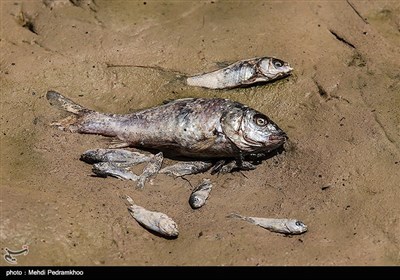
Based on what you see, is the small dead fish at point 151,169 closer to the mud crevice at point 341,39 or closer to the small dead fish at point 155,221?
the small dead fish at point 155,221

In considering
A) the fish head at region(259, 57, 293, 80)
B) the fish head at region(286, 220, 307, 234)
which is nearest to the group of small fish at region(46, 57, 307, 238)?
the fish head at region(286, 220, 307, 234)

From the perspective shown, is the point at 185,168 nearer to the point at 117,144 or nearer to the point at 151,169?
the point at 151,169

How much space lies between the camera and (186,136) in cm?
709

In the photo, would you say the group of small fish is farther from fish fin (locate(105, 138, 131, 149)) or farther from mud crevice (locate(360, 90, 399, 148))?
mud crevice (locate(360, 90, 399, 148))

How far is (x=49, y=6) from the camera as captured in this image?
29.9 feet

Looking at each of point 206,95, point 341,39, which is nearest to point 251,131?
point 206,95

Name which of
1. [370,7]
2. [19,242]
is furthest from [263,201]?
[370,7]

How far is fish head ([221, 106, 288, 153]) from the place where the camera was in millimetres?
6977

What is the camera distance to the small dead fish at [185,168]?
281 inches

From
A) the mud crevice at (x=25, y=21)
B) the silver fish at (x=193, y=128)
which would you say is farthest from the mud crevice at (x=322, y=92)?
the mud crevice at (x=25, y=21)

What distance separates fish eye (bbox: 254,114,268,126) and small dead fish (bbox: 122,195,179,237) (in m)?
1.48

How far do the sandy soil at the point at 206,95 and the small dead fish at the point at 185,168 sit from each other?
0.09 m

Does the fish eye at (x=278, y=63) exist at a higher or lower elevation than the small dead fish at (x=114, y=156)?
higher

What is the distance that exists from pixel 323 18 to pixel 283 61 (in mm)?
1170
